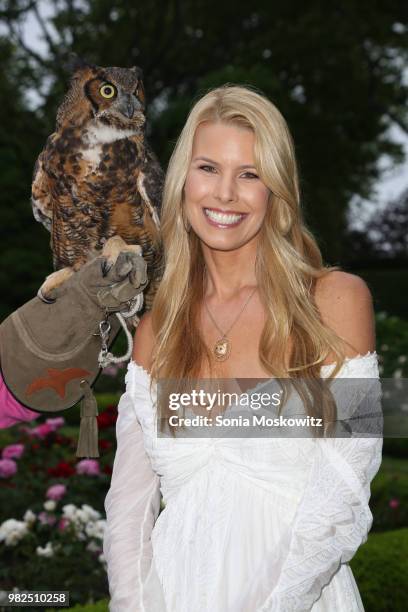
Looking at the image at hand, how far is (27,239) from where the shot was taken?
1262 cm

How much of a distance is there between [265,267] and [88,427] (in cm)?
68

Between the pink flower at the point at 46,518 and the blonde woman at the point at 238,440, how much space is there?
2.92 meters

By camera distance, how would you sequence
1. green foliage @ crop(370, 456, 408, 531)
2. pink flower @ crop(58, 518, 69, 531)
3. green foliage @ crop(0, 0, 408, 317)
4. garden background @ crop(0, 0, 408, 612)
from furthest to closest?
green foliage @ crop(0, 0, 408, 317) < garden background @ crop(0, 0, 408, 612) < green foliage @ crop(370, 456, 408, 531) < pink flower @ crop(58, 518, 69, 531)

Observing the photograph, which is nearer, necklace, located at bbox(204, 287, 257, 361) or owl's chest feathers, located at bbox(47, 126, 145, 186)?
owl's chest feathers, located at bbox(47, 126, 145, 186)

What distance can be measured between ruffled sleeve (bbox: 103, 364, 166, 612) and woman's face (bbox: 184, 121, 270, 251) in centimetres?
46

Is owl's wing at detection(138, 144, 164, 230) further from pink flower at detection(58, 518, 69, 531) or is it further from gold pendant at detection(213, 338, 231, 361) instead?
pink flower at detection(58, 518, 69, 531)

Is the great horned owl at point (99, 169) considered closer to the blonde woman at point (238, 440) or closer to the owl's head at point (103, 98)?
the owl's head at point (103, 98)

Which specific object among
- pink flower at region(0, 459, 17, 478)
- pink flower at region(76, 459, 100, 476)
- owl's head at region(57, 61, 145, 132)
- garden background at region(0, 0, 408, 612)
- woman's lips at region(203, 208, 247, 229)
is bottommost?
woman's lips at region(203, 208, 247, 229)

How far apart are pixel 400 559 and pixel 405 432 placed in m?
4.94

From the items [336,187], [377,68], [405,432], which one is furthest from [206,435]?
[377,68]

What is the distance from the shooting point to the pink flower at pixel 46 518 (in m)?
5.00

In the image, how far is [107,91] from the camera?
2170 mm

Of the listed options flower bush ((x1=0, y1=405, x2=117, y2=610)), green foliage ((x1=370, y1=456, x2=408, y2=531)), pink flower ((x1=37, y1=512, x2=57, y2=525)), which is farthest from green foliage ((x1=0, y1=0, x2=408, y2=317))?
pink flower ((x1=37, y1=512, x2=57, y2=525))

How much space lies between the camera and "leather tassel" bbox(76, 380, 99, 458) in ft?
7.43
